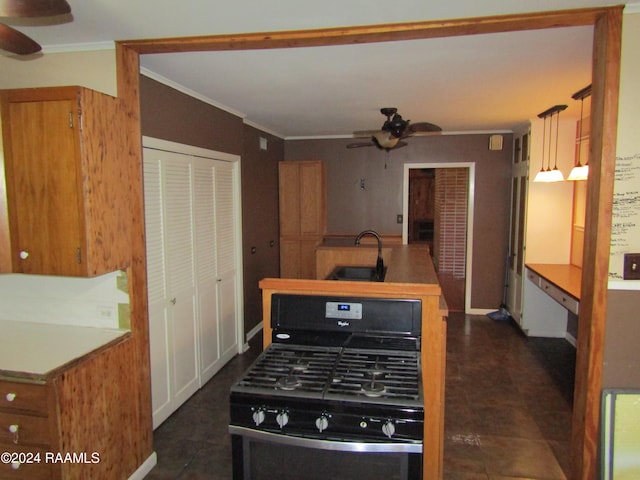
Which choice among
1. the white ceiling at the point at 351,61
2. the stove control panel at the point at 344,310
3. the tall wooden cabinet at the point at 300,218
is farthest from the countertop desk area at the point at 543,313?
the stove control panel at the point at 344,310

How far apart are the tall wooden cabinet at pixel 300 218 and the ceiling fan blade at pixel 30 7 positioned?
4602mm

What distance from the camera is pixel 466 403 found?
3525 mm

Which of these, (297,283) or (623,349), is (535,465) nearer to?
(623,349)

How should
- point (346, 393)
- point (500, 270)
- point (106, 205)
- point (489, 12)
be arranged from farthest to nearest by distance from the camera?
point (500, 270)
point (106, 205)
point (489, 12)
point (346, 393)

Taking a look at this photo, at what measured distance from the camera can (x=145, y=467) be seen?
2652 millimetres

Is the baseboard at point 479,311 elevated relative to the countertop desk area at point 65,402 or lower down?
lower down

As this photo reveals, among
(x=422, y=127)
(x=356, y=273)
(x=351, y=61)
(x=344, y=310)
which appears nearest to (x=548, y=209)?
(x=422, y=127)

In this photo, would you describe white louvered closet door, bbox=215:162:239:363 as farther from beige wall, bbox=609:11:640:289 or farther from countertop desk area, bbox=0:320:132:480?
beige wall, bbox=609:11:640:289

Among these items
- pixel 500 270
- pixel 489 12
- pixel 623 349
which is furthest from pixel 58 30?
pixel 500 270

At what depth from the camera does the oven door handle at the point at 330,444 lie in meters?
1.65

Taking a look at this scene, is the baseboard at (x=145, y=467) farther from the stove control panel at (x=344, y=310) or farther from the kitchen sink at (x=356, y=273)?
the kitchen sink at (x=356, y=273)

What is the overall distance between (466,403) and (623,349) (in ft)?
5.46

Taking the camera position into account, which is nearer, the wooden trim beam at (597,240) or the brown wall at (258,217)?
the wooden trim beam at (597,240)

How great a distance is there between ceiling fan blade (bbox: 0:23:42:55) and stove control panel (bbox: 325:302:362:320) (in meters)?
1.67
